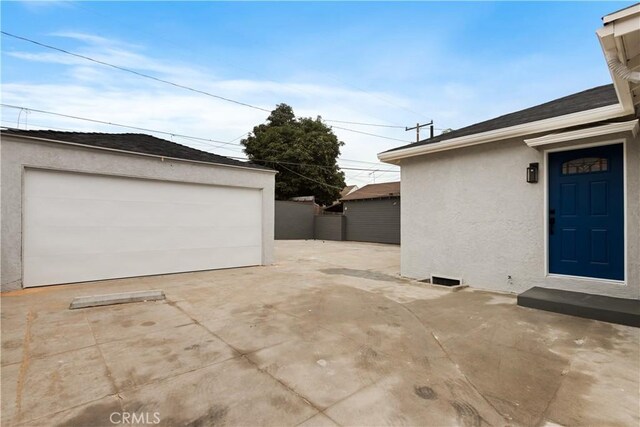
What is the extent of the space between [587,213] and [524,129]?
1525 millimetres

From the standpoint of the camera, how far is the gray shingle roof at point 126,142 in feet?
18.9

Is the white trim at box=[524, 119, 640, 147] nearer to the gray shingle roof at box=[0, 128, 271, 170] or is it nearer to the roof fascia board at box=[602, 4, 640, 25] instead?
the roof fascia board at box=[602, 4, 640, 25]

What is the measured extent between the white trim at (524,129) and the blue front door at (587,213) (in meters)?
0.45

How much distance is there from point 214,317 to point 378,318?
203cm

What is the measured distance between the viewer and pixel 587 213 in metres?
4.36

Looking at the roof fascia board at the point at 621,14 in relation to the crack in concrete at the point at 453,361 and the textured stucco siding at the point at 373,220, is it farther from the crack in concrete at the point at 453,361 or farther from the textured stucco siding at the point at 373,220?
the textured stucco siding at the point at 373,220

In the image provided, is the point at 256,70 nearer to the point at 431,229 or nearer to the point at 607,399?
the point at 431,229

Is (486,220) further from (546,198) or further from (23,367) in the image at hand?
(23,367)

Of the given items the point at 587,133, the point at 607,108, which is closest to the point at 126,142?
the point at 587,133

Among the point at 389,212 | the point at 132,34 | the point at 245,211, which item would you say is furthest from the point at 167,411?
the point at 389,212

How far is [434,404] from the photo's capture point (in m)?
1.92

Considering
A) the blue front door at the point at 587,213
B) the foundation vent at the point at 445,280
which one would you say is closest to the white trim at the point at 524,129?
the blue front door at the point at 587,213

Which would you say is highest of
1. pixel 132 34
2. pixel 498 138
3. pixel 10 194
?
pixel 132 34

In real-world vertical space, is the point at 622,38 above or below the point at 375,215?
above
